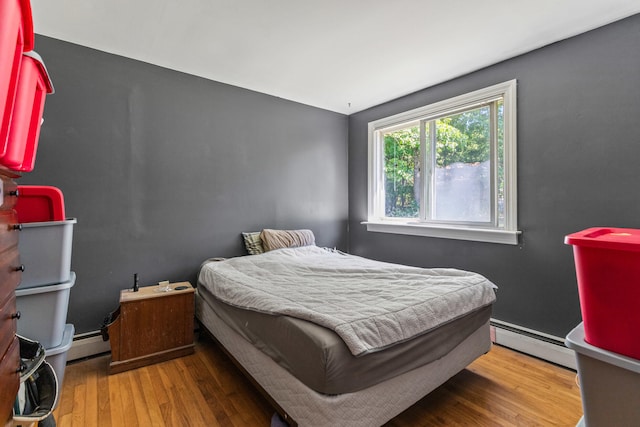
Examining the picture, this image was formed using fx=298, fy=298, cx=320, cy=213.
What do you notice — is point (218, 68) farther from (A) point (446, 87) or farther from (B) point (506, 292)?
(B) point (506, 292)

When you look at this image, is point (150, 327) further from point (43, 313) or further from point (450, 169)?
point (450, 169)

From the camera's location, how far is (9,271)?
3.01 feet

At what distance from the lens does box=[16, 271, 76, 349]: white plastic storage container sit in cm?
152

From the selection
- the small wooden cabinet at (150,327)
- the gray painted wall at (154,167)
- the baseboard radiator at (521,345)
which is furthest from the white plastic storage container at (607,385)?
the gray painted wall at (154,167)

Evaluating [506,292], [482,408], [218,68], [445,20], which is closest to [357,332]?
[482,408]

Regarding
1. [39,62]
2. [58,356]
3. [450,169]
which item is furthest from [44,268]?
[450,169]

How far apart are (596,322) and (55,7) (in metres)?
2.98

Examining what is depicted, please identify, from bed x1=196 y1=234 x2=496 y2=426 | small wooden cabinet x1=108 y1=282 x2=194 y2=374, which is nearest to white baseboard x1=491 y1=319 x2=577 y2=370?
bed x1=196 y1=234 x2=496 y2=426

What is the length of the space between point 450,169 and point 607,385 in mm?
2355

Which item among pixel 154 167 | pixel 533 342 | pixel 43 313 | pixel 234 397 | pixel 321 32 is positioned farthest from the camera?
pixel 154 167

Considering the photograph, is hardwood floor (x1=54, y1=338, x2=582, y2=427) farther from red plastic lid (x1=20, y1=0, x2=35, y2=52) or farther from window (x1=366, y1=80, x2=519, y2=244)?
red plastic lid (x1=20, y1=0, x2=35, y2=52)

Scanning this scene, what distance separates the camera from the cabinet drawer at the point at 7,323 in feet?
2.72

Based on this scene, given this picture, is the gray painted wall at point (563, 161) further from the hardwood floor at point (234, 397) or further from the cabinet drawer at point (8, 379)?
the cabinet drawer at point (8, 379)

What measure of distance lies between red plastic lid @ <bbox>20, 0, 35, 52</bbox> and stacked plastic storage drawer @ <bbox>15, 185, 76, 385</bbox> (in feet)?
3.41
